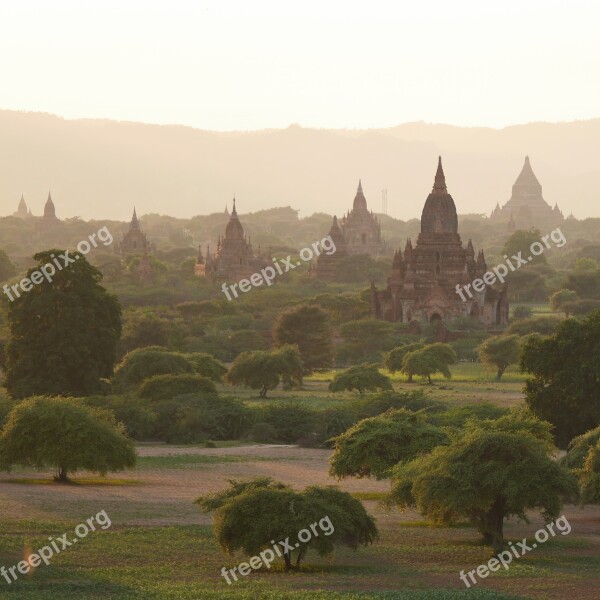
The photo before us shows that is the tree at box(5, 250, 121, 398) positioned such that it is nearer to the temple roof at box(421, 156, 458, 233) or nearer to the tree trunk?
the tree trunk

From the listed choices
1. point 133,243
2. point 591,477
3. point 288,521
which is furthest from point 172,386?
point 133,243

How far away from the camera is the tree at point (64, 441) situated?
47844 mm

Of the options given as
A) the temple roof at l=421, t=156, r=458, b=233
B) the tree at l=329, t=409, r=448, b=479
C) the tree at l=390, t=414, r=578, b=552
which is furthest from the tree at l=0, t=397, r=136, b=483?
the temple roof at l=421, t=156, r=458, b=233

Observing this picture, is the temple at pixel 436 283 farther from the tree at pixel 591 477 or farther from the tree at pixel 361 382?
the tree at pixel 591 477

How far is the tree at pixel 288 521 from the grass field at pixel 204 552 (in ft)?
2.20

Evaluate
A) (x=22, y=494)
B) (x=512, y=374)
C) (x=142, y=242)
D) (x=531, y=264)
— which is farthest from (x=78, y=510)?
(x=142, y=242)

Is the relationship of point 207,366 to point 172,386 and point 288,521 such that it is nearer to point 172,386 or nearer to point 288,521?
point 172,386

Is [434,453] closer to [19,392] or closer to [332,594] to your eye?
[332,594]

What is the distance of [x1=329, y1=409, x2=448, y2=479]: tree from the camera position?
153 feet

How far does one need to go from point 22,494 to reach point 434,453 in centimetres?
1180

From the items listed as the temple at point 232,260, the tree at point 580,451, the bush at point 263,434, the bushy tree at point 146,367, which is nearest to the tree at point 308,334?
the bushy tree at point 146,367

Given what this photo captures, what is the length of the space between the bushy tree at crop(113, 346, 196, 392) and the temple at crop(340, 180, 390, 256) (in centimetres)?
11597

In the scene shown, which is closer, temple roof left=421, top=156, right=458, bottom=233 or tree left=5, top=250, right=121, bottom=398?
tree left=5, top=250, right=121, bottom=398

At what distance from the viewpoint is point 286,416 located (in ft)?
209
